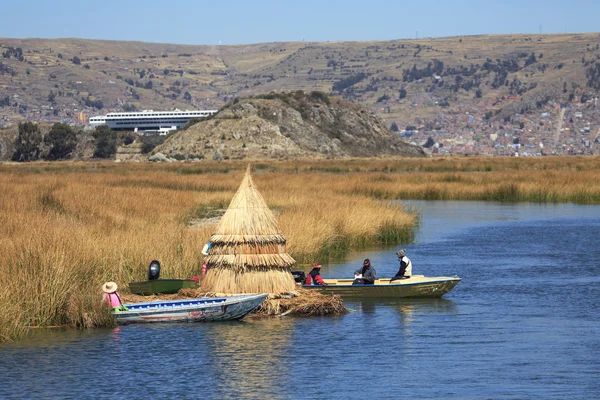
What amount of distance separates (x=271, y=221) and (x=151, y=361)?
506 centimetres

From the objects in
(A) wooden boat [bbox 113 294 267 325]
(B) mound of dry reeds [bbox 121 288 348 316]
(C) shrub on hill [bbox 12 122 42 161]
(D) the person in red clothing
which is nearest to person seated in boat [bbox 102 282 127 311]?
(A) wooden boat [bbox 113 294 267 325]

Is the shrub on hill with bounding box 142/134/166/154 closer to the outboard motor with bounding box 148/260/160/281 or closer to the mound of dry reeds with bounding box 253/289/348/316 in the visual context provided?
the outboard motor with bounding box 148/260/160/281

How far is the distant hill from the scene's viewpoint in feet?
471

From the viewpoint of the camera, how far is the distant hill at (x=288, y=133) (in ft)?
471

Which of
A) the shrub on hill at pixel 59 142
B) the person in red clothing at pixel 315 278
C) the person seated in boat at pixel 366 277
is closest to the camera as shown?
the person in red clothing at pixel 315 278

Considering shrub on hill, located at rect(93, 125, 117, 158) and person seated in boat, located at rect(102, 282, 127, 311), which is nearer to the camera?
person seated in boat, located at rect(102, 282, 127, 311)

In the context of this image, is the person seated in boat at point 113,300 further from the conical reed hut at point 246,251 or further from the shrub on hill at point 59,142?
the shrub on hill at point 59,142

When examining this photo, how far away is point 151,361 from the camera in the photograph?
67.9 ft

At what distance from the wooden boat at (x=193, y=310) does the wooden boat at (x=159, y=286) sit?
107 centimetres

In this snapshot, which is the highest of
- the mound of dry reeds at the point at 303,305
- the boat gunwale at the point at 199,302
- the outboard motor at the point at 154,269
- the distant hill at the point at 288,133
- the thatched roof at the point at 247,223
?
the distant hill at the point at 288,133

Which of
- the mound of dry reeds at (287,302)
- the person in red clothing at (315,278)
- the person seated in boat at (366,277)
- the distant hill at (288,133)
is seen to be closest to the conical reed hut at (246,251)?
the mound of dry reeds at (287,302)

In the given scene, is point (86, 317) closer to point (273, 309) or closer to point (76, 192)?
point (273, 309)

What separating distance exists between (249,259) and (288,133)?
126903 millimetres

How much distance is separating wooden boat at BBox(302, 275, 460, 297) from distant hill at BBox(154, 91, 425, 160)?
364 feet
